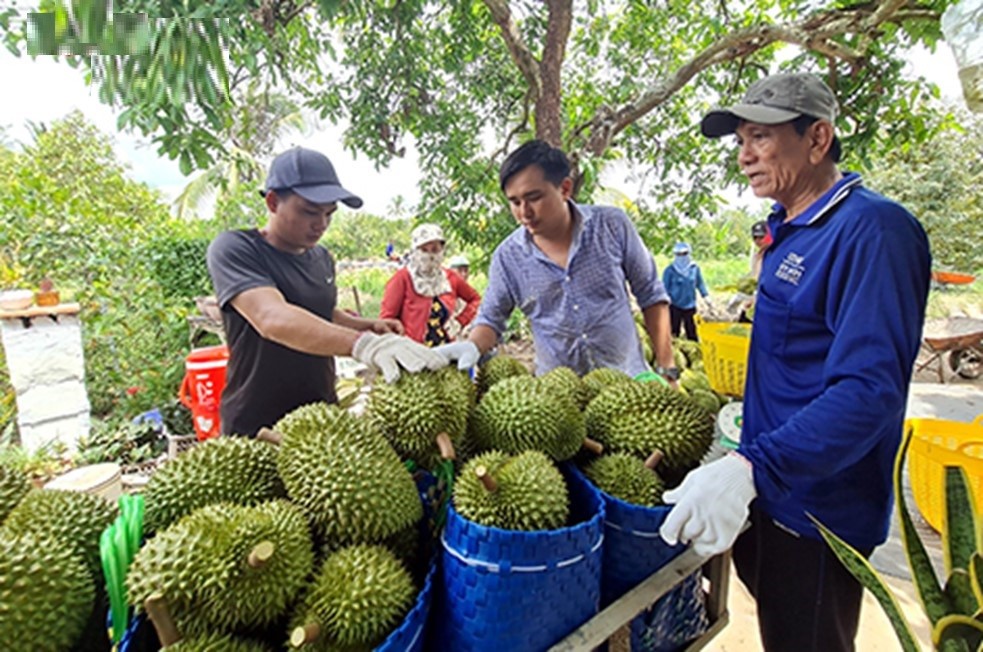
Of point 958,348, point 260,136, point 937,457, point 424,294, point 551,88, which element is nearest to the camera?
point 937,457

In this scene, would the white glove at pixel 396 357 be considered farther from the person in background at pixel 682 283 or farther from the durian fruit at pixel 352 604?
the person in background at pixel 682 283

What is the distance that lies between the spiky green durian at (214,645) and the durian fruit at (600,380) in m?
1.11

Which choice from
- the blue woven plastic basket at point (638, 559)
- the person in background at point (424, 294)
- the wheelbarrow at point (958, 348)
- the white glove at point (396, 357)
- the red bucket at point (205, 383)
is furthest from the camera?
the wheelbarrow at point (958, 348)

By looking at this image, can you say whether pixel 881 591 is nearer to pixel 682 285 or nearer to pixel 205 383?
pixel 205 383

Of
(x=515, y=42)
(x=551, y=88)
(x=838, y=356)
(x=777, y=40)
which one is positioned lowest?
(x=838, y=356)

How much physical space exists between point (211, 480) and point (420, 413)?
0.47 meters

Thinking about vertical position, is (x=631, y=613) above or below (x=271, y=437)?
below

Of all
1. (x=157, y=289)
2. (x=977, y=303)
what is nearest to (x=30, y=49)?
(x=157, y=289)

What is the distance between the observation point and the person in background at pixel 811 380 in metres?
1.16

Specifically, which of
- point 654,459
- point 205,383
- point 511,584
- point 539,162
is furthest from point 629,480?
point 205,383

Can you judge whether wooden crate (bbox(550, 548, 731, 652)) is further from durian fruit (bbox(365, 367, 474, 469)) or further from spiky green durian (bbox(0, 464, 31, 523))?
spiky green durian (bbox(0, 464, 31, 523))

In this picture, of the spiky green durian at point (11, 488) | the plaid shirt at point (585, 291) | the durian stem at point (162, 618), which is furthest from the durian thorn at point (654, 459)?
the spiky green durian at point (11, 488)

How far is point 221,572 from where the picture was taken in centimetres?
84

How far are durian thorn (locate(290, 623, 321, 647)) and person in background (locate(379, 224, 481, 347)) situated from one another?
12.5 ft
